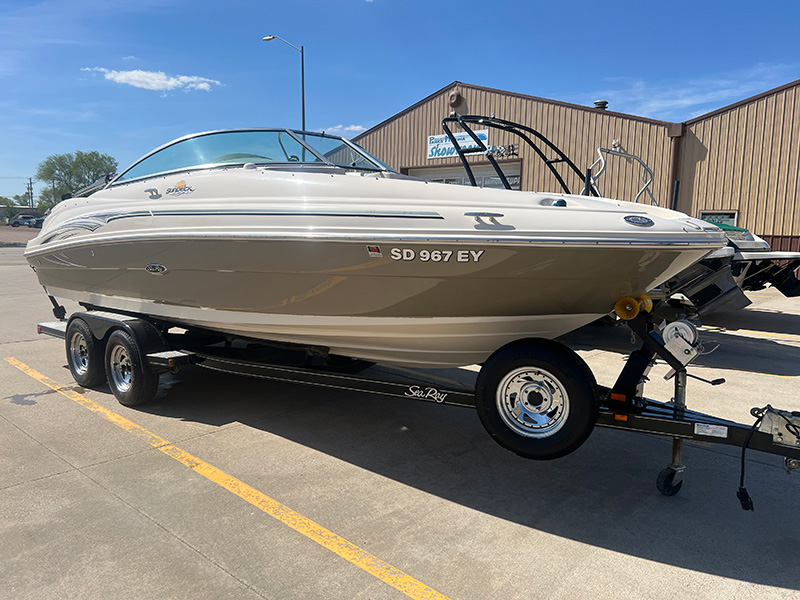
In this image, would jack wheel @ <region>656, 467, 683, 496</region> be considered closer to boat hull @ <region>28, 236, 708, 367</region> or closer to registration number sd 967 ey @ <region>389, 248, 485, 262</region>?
boat hull @ <region>28, 236, 708, 367</region>

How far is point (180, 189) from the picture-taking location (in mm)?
4473

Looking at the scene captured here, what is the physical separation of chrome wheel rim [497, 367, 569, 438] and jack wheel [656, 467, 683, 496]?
0.71m

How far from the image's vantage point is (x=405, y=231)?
3285 millimetres

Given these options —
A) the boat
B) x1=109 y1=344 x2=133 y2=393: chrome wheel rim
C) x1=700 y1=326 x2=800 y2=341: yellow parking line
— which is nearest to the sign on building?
x1=700 y1=326 x2=800 y2=341: yellow parking line

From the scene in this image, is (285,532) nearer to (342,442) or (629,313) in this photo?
(342,442)

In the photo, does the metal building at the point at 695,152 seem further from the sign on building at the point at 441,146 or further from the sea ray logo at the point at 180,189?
the sea ray logo at the point at 180,189

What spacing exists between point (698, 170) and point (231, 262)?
585 inches

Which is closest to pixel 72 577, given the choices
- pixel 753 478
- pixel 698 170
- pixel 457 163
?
pixel 753 478

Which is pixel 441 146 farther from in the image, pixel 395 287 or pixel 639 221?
pixel 639 221

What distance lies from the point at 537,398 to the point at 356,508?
1177 millimetres

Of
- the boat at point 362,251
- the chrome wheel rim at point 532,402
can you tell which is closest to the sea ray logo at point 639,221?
the boat at point 362,251

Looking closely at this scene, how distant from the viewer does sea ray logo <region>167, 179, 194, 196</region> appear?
4.39m

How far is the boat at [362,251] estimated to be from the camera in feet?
10.1

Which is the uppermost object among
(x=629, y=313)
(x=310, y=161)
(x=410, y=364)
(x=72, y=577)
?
(x=310, y=161)
